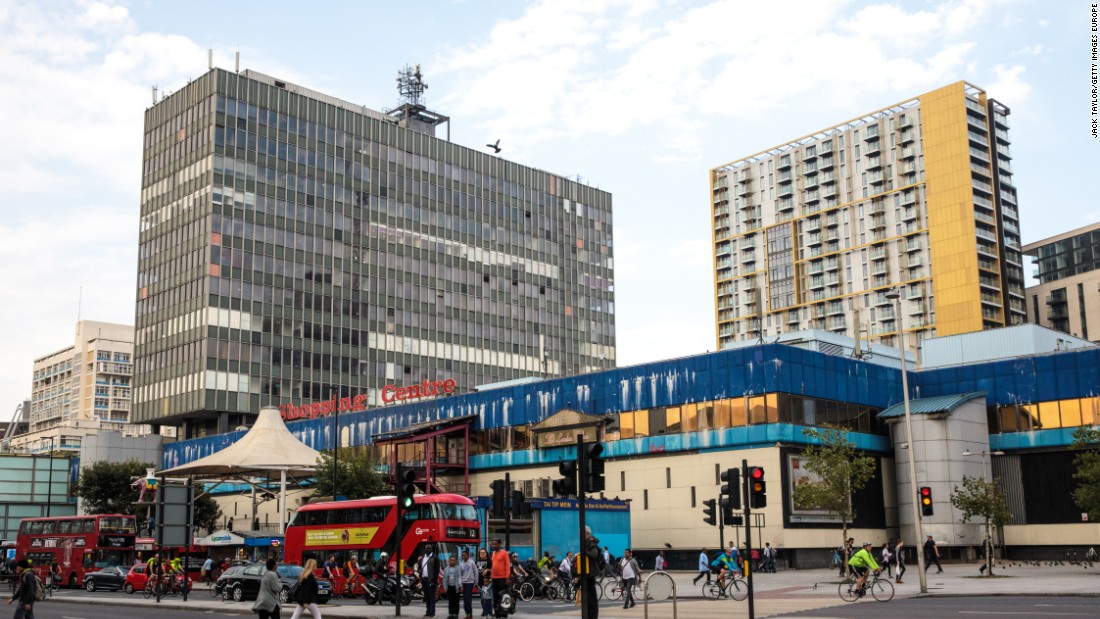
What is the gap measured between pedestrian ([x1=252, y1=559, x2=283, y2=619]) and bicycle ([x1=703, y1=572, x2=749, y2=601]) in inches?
790

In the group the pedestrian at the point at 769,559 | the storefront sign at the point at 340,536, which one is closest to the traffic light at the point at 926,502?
the pedestrian at the point at 769,559

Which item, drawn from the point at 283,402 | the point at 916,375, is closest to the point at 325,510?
the point at 916,375

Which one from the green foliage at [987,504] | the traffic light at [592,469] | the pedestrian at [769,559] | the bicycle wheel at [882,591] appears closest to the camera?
the traffic light at [592,469]

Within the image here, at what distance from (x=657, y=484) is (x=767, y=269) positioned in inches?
3902

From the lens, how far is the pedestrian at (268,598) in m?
22.4

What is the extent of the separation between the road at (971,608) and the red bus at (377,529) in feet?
60.4

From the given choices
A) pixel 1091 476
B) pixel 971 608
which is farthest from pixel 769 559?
pixel 971 608

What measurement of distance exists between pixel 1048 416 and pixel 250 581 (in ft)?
155

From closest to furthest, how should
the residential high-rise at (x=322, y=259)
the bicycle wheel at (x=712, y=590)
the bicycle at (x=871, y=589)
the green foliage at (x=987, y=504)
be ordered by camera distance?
the bicycle at (x=871, y=589) → the bicycle wheel at (x=712, y=590) → the green foliage at (x=987, y=504) → the residential high-rise at (x=322, y=259)

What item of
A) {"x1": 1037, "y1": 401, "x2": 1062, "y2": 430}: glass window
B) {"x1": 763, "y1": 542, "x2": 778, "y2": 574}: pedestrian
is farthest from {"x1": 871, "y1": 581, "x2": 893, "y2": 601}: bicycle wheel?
{"x1": 1037, "y1": 401, "x2": 1062, "y2": 430}: glass window

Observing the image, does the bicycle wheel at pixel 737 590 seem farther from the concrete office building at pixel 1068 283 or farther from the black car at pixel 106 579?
the concrete office building at pixel 1068 283

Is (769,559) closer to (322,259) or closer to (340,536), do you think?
(340,536)

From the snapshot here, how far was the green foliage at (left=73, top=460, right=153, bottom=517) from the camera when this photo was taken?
92.5 m

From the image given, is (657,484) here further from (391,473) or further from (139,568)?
(139,568)
